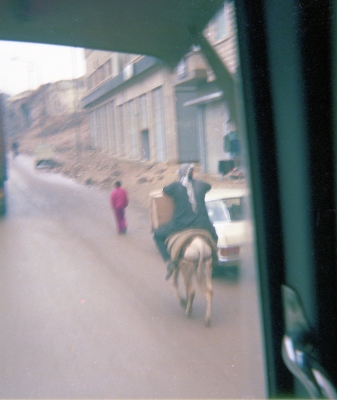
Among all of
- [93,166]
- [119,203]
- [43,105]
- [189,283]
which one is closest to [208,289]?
[189,283]

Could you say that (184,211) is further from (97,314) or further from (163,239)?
(97,314)

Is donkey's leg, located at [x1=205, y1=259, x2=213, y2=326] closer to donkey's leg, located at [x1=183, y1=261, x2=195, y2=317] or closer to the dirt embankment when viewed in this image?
donkey's leg, located at [x1=183, y1=261, x2=195, y2=317]

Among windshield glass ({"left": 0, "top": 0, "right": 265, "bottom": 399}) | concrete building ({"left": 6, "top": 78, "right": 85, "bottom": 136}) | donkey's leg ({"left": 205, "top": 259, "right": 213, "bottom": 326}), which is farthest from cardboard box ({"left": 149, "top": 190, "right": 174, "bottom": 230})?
concrete building ({"left": 6, "top": 78, "right": 85, "bottom": 136})

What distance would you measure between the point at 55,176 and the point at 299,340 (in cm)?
131

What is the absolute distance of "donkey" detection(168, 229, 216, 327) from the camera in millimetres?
2010

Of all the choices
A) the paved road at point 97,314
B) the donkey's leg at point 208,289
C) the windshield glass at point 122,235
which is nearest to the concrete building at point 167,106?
the windshield glass at point 122,235

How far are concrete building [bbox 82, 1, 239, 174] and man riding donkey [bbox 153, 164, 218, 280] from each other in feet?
0.28

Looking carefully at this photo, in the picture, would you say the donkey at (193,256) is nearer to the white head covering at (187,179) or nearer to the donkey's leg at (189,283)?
the donkey's leg at (189,283)

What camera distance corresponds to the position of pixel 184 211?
2.02 m

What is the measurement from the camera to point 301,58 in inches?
82.7

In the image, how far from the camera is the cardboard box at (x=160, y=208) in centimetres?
202

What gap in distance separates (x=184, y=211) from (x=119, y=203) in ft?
0.92

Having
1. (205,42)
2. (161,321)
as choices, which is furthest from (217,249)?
(205,42)

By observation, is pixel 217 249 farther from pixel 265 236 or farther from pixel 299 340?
pixel 299 340
